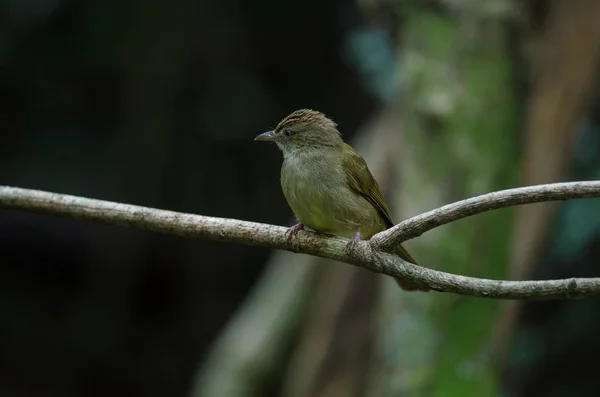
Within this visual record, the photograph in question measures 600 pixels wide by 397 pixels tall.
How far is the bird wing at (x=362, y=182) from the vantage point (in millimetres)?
3467

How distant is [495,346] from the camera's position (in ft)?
14.8

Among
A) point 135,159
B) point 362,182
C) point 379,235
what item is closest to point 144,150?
point 135,159

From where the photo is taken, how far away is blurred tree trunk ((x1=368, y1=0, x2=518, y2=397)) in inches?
169

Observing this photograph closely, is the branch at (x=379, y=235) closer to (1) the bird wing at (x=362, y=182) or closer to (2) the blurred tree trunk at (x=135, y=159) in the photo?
(1) the bird wing at (x=362, y=182)

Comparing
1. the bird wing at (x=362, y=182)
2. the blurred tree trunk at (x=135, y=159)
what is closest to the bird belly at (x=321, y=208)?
the bird wing at (x=362, y=182)

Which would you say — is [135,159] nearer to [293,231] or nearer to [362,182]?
Answer: [362,182]

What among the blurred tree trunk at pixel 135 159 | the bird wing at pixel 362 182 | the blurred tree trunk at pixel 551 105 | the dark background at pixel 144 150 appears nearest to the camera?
the bird wing at pixel 362 182

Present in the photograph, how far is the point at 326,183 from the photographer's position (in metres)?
3.34

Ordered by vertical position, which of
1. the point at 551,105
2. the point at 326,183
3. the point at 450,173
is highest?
the point at 551,105

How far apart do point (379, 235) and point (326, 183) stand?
33.2 inches

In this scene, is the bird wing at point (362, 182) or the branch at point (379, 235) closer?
the branch at point (379, 235)

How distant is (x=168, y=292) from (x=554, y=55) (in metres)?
4.53

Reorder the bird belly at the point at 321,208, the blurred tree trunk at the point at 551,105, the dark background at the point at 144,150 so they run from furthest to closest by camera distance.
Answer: the dark background at the point at 144,150 → the blurred tree trunk at the point at 551,105 → the bird belly at the point at 321,208

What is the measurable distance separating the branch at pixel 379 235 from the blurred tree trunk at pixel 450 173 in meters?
1.43
